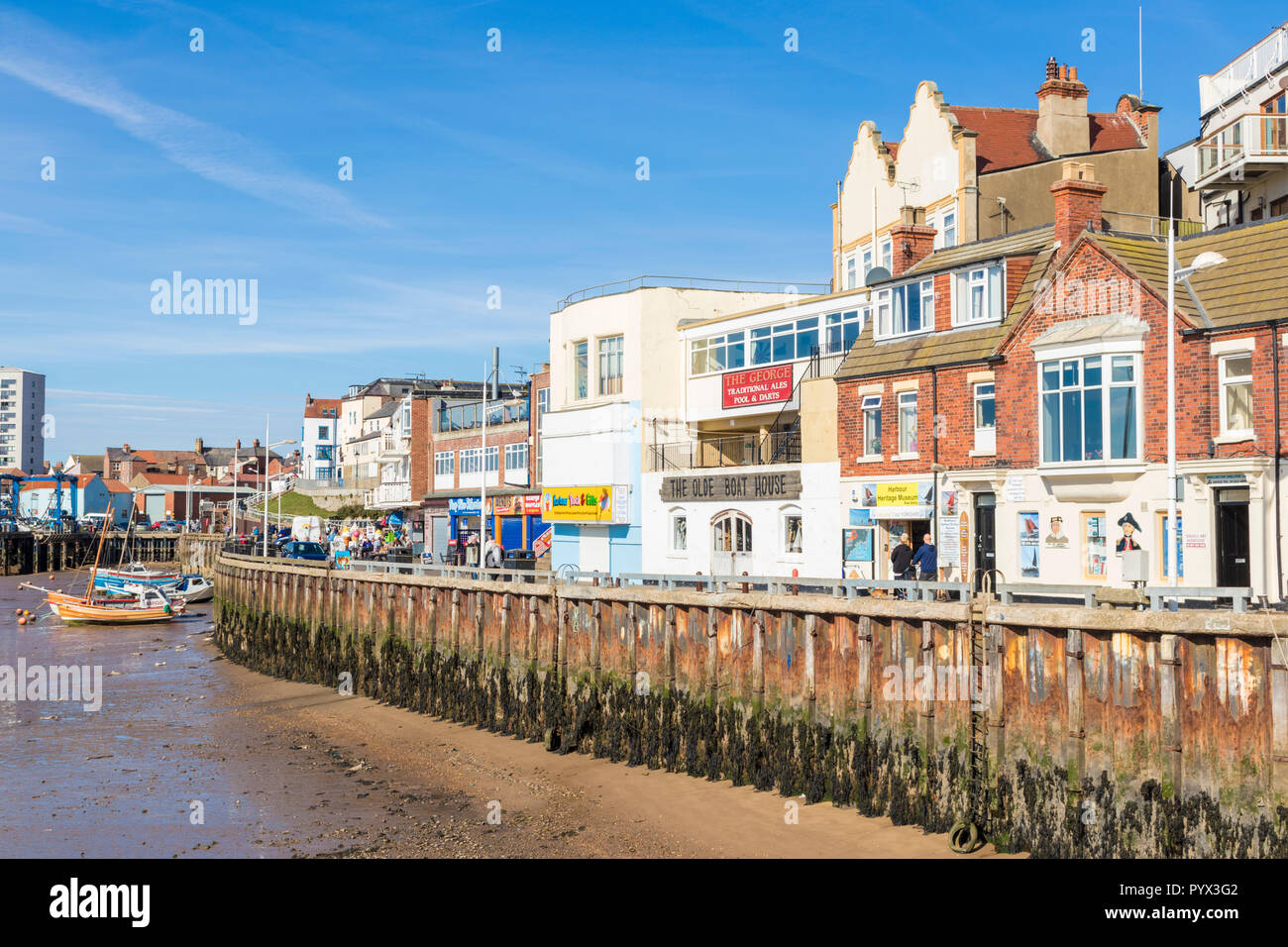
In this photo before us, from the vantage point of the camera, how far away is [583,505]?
1805 inches

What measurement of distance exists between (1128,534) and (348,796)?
17.4 meters

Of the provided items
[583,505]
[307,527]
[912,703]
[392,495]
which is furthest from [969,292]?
[307,527]

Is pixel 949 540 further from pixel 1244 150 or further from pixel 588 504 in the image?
pixel 588 504

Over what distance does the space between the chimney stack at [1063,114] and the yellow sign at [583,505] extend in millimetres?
20568

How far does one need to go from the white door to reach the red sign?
4495 millimetres

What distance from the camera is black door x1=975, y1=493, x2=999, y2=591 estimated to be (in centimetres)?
2942

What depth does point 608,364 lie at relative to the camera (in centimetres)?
4644

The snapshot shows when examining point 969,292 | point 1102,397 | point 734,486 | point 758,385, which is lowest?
point 734,486

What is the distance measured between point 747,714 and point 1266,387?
12632mm

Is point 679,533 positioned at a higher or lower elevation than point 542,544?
higher

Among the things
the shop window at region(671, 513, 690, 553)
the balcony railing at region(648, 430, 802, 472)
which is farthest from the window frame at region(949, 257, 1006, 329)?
the shop window at region(671, 513, 690, 553)

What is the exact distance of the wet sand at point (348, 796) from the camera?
1811cm

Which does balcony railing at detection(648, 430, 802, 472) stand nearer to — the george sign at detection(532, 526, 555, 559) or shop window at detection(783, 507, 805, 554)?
shop window at detection(783, 507, 805, 554)
